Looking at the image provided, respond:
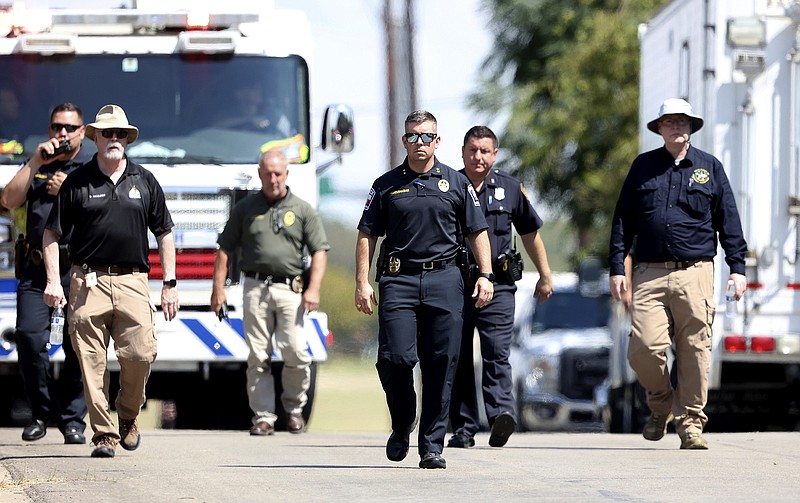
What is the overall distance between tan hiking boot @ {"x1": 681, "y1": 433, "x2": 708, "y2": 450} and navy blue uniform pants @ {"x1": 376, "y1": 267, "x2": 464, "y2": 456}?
212 centimetres

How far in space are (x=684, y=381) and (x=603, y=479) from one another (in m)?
2.24

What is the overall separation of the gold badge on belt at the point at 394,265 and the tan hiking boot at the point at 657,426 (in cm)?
264

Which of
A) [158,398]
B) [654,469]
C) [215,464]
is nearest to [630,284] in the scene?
[654,469]

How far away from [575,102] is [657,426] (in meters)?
15.7

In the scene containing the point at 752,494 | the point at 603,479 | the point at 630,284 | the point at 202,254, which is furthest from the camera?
the point at 202,254

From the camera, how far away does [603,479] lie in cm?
917

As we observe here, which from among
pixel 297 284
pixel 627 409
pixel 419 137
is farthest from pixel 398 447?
pixel 627 409

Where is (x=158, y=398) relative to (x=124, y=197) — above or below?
below

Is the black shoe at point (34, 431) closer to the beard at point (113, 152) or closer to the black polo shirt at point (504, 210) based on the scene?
the beard at point (113, 152)

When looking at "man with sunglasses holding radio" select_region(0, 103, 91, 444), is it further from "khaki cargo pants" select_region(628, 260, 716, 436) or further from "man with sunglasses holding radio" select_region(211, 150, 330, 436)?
"khaki cargo pants" select_region(628, 260, 716, 436)

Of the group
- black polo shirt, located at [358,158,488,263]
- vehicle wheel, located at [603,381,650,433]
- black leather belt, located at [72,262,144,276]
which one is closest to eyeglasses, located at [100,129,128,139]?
black leather belt, located at [72,262,144,276]

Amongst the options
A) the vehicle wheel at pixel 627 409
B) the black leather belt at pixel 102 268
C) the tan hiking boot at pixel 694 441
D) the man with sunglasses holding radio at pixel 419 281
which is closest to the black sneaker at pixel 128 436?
the black leather belt at pixel 102 268

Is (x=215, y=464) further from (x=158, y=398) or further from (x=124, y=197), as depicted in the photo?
(x=158, y=398)

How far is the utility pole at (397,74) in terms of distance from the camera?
3238 cm
